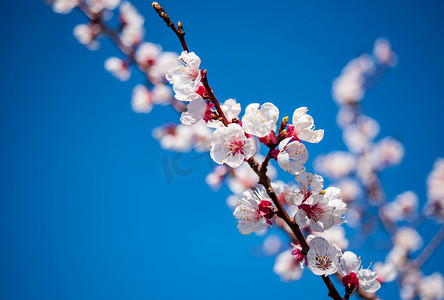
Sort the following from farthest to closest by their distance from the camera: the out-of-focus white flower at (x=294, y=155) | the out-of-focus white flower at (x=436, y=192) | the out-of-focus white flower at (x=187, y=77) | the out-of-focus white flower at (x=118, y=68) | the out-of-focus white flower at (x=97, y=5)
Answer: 1. the out-of-focus white flower at (x=436, y=192)
2. the out-of-focus white flower at (x=118, y=68)
3. the out-of-focus white flower at (x=97, y=5)
4. the out-of-focus white flower at (x=187, y=77)
5. the out-of-focus white flower at (x=294, y=155)

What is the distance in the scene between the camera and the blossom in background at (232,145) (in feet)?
3.66

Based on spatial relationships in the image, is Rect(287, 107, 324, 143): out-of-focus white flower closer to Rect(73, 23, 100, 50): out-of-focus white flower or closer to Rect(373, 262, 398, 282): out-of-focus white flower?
Rect(373, 262, 398, 282): out-of-focus white flower

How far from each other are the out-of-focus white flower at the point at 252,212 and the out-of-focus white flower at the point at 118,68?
3.36 m

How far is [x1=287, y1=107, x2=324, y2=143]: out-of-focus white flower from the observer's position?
46.3 inches

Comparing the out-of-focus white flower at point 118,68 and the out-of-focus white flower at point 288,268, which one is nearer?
the out-of-focus white flower at point 288,268

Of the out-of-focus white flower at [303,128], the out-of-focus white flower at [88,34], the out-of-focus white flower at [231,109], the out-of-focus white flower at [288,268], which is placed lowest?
the out-of-focus white flower at [288,268]

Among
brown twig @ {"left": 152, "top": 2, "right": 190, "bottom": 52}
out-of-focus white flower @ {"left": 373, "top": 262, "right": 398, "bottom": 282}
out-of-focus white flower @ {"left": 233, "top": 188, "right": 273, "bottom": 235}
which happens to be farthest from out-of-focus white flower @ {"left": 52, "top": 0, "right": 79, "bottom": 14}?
out-of-focus white flower @ {"left": 373, "top": 262, "right": 398, "bottom": 282}

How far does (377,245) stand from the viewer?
3.60 meters

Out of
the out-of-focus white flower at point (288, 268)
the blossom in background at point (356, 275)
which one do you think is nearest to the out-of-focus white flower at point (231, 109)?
the blossom in background at point (356, 275)

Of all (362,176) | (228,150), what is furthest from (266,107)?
(362,176)

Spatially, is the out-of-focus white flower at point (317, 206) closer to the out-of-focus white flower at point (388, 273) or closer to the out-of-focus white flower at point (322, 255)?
the out-of-focus white flower at point (322, 255)

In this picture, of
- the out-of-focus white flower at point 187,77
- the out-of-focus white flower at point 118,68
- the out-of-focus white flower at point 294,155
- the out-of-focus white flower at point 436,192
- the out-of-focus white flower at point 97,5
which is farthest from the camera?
the out-of-focus white flower at point 436,192

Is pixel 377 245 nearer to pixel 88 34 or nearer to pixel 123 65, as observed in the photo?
pixel 123 65

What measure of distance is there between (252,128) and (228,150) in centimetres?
16
